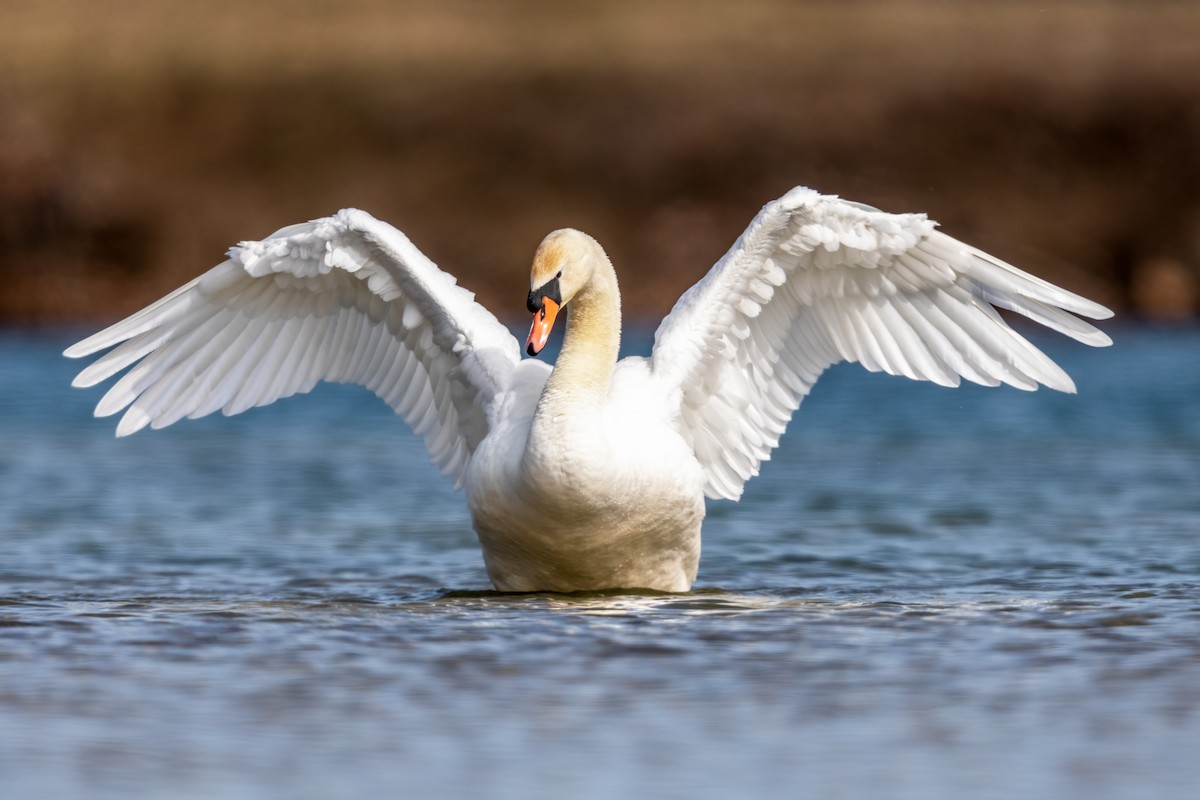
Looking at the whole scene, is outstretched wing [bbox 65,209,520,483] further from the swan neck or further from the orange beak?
the orange beak

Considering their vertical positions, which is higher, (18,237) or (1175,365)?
(18,237)

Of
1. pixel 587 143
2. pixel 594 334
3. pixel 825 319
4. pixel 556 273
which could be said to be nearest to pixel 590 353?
pixel 594 334

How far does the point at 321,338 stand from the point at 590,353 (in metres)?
1.75

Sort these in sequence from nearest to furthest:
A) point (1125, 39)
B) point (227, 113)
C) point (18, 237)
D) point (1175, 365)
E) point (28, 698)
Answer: point (28, 698) → point (1175, 365) → point (18, 237) → point (227, 113) → point (1125, 39)

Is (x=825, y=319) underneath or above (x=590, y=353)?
above

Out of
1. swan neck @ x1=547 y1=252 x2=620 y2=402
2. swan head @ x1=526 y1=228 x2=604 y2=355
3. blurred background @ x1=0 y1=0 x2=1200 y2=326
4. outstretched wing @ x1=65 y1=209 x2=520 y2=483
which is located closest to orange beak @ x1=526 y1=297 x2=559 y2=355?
swan head @ x1=526 y1=228 x2=604 y2=355

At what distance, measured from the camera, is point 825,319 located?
1054cm

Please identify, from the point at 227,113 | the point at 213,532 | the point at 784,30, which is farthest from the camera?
the point at 784,30

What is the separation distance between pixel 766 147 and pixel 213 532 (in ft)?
67.0

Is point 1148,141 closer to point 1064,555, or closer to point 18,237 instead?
point 18,237

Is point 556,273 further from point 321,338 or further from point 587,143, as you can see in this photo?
point 587,143

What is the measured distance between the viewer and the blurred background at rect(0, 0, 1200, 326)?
30688 millimetres

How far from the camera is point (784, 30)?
138 feet

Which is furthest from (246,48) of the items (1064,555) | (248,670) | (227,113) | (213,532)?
(248,670)
